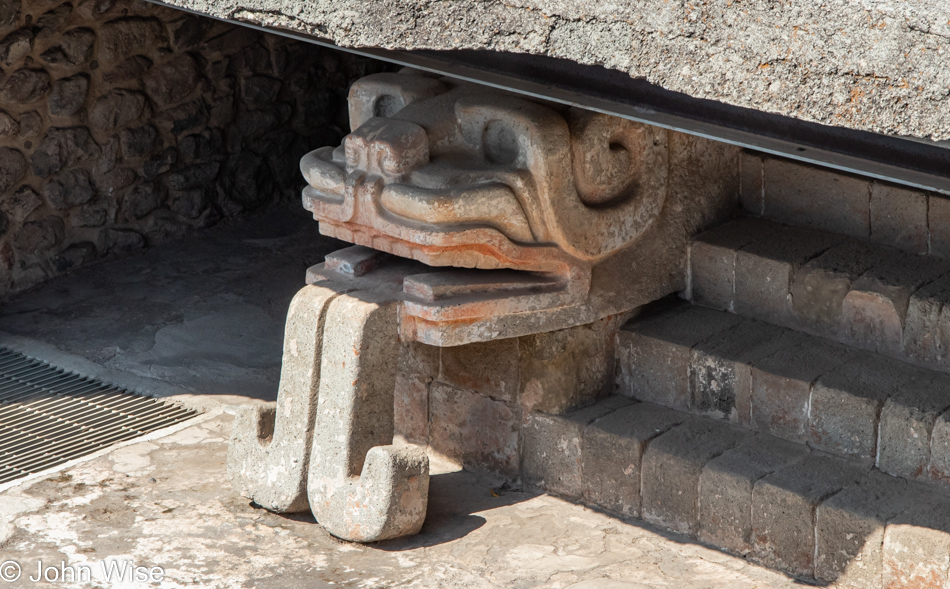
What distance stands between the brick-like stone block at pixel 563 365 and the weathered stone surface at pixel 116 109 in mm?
2776

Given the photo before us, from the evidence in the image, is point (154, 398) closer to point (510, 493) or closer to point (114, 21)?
point (510, 493)

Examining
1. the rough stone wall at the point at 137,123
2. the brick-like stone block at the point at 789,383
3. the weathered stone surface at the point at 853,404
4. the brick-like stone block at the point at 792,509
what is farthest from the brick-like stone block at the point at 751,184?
the rough stone wall at the point at 137,123

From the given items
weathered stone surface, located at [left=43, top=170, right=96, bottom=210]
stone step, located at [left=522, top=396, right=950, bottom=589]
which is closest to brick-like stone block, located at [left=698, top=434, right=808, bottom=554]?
stone step, located at [left=522, top=396, right=950, bottom=589]

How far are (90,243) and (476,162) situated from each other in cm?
282

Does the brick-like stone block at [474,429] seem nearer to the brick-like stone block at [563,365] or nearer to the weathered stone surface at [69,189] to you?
the brick-like stone block at [563,365]

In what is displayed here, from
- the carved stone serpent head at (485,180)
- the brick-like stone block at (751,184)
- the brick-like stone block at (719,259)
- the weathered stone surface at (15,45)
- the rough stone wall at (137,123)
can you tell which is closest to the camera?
the carved stone serpent head at (485,180)

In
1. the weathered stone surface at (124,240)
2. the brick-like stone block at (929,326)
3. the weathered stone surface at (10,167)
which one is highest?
the weathered stone surface at (10,167)

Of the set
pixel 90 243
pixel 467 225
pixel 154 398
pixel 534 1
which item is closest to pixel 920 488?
pixel 467 225

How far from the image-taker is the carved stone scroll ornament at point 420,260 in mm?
3312

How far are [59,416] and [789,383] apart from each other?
265cm

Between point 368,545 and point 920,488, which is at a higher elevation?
point 920,488

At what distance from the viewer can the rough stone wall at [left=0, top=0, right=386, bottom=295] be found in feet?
16.9

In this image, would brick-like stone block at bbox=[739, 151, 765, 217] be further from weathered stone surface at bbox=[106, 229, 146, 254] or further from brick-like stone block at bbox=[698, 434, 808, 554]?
weathered stone surface at bbox=[106, 229, 146, 254]

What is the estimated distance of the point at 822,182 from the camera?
146 inches
